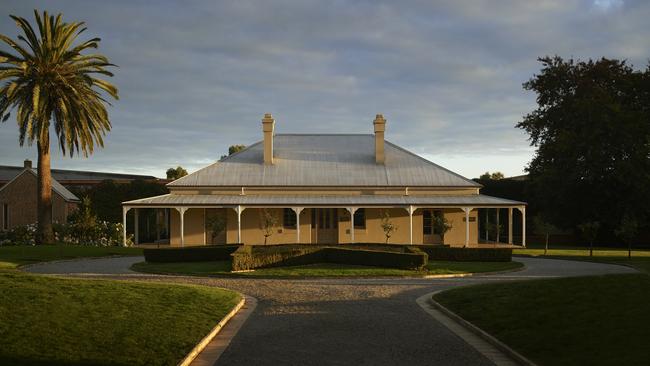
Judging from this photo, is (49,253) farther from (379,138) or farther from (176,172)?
(176,172)

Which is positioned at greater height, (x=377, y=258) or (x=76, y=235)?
(x=76, y=235)

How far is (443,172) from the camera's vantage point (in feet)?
148

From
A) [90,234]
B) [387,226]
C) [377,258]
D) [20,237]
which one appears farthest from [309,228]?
[20,237]

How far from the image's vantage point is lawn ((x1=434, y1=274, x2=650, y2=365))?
9.26 meters

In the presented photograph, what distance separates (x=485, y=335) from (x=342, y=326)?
9.43 ft

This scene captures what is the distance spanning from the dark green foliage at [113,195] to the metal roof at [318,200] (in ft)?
28.5

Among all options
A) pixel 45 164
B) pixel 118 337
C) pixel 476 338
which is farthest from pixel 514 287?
pixel 45 164

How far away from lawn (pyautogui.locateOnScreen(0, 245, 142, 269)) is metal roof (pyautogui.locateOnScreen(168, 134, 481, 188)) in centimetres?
918

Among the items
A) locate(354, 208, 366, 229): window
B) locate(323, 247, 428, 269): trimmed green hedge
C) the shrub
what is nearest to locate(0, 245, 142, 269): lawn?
the shrub

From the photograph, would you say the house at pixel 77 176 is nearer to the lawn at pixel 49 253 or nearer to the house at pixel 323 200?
the house at pixel 323 200

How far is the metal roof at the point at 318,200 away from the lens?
129 feet

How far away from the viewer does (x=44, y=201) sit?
38.7 metres

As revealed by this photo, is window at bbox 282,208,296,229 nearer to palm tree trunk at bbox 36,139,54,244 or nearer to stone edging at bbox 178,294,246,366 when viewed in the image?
palm tree trunk at bbox 36,139,54,244

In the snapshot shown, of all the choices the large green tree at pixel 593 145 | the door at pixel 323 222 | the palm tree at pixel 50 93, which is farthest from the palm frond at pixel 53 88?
the large green tree at pixel 593 145
